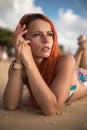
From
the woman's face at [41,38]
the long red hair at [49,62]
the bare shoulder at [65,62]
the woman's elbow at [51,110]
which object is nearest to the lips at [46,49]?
the woman's face at [41,38]

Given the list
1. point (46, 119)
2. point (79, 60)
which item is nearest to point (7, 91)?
point (46, 119)

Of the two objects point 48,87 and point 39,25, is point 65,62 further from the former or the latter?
point 39,25

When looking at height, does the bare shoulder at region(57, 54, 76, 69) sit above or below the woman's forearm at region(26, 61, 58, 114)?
above

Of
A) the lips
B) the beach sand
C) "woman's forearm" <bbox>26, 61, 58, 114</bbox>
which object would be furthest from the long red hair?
the beach sand

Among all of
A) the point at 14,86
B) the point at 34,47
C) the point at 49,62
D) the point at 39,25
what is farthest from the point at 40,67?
the point at 39,25

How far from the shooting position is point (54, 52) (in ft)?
9.75

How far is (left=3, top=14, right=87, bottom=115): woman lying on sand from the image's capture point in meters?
2.68

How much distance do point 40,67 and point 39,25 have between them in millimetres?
475

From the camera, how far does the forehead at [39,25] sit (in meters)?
2.90

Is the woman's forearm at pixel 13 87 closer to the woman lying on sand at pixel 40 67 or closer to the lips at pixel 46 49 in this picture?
the woman lying on sand at pixel 40 67

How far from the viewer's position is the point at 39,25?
115 inches

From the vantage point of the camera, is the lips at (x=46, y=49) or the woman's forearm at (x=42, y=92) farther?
the lips at (x=46, y=49)

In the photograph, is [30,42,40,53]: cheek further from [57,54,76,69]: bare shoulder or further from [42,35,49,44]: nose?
[57,54,76,69]: bare shoulder

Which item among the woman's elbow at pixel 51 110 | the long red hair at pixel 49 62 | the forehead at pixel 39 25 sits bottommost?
the woman's elbow at pixel 51 110
